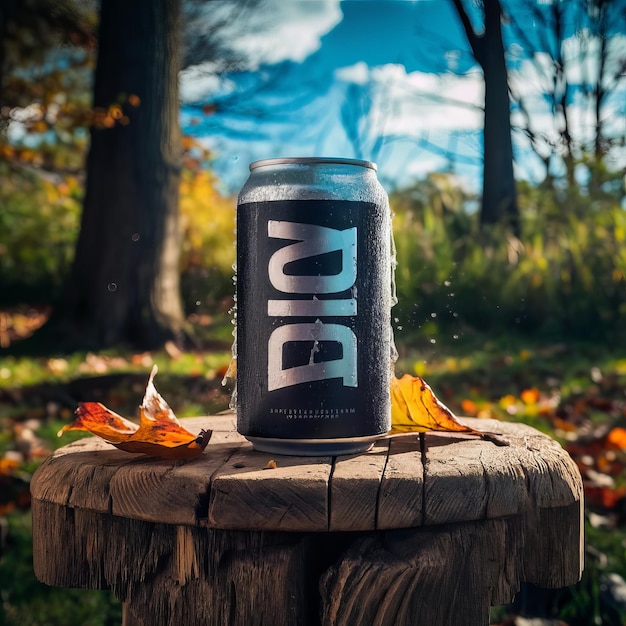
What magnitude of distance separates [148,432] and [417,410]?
1.65 feet

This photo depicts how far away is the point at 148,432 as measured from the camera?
4.44ft

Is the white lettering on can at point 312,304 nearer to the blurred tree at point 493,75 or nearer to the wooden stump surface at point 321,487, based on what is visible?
the wooden stump surface at point 321,487

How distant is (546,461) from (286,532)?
44 cm

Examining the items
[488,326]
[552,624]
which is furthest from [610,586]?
[488,326]

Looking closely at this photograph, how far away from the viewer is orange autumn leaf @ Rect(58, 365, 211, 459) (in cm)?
134

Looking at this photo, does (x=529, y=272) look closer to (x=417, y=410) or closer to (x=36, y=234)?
(x=417, y=410)

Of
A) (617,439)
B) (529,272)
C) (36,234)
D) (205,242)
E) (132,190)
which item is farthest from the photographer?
(36,234)

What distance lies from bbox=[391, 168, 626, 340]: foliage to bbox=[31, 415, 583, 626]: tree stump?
3.37 meters

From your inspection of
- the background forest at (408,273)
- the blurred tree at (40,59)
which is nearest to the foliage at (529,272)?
the background forest at (408,273)

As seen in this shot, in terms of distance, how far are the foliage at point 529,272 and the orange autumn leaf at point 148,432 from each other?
3.30m

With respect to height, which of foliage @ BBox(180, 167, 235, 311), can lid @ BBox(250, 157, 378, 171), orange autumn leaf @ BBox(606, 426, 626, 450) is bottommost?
orange autumn leaf @ BBox(606, 426, 626, 450)

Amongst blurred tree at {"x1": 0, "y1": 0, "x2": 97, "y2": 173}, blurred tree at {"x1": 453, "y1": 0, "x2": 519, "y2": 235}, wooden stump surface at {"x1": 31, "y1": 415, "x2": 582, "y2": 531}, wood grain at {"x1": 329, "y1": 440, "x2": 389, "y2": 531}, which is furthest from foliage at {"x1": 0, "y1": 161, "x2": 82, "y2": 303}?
wood grain at {"x1": 329, "y1": 440, "x2": 389, "y2": 531}

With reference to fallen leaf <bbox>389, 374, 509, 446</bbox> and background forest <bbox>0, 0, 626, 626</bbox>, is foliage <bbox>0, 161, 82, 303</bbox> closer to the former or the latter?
background forest <bbox>0, 0, 626, 626</bbox>

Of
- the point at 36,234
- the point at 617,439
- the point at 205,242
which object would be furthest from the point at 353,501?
the point at 36,234
